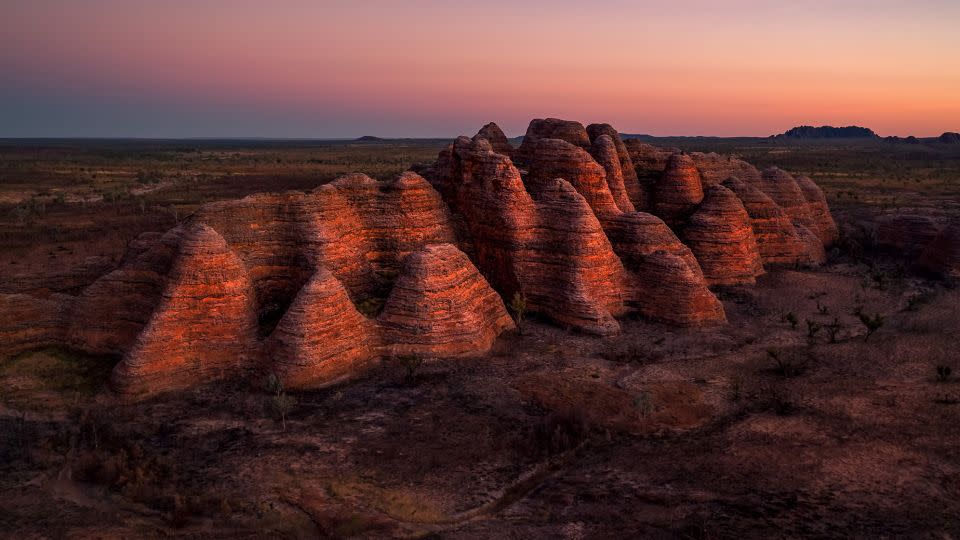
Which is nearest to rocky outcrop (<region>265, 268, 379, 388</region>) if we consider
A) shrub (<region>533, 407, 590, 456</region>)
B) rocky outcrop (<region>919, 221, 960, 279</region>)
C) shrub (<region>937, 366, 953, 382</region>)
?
shrub (<region>533, 407, 590, 456</region>)

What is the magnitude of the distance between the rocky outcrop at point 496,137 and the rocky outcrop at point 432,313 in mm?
13085

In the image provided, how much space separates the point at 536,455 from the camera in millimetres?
14266

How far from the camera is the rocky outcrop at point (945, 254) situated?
31.9 meters

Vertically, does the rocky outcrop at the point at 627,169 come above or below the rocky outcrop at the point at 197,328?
above

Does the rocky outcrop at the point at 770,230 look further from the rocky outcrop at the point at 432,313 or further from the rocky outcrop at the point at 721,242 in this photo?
the rocky outcrop at the point at 432,313

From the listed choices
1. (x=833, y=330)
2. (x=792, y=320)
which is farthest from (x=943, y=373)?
(x=792, y=320)

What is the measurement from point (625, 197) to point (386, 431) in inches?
791

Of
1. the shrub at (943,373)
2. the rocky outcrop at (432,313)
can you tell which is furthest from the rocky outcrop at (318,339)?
the shrub at (943,373)

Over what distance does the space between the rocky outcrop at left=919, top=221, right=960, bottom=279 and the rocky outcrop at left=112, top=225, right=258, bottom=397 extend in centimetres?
3727

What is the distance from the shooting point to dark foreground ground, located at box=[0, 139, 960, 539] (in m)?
11.5

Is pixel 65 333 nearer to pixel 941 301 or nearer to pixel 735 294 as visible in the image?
pixel 735 294

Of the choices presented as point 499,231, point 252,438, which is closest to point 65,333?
point 252,438

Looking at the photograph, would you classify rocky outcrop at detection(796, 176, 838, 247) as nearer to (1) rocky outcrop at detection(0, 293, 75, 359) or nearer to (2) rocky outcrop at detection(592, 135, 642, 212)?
(2) rocky outcrop at detection(592, 135, 642, 212)

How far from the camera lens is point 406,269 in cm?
2020
